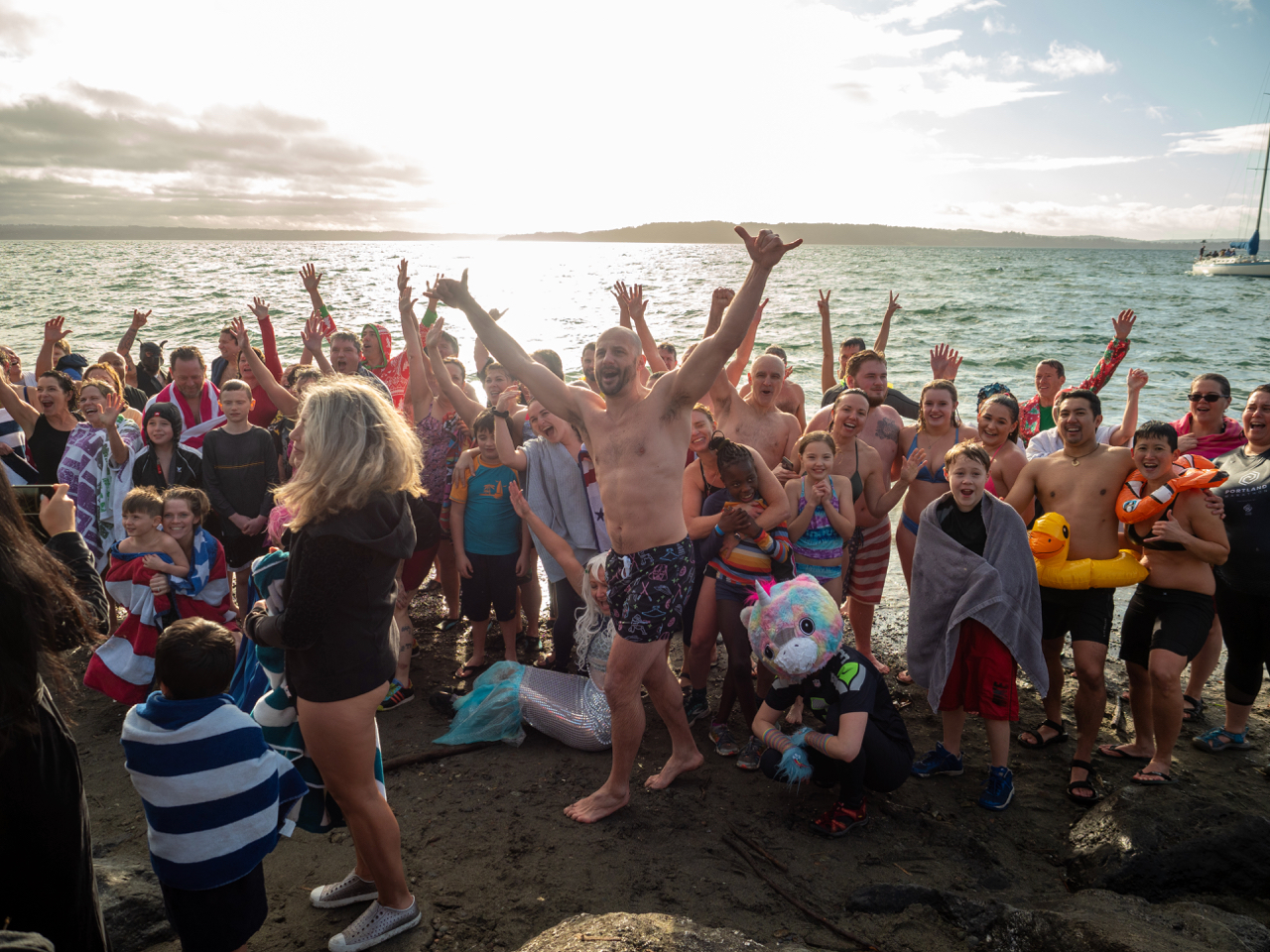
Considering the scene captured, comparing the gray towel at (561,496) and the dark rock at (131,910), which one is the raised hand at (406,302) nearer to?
the gray towel at (561,496)

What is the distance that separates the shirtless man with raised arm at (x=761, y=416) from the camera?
5621 millimetres

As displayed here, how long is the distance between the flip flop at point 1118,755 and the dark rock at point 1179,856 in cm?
87

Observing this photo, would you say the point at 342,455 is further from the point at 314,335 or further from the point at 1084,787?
the point at 314,335

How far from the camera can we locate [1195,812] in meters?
3.54

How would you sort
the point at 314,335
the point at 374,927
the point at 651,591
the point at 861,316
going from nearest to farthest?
the point at 374,927 → the point at 651,591 → the point at 314,335 → the point at 861,316

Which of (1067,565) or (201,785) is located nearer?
(201,785)

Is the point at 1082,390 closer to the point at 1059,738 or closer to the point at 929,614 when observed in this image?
the point at 929,614

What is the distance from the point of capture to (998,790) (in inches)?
155

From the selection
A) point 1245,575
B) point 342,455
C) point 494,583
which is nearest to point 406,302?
point 494,583

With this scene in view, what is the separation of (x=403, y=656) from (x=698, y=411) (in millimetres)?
2599

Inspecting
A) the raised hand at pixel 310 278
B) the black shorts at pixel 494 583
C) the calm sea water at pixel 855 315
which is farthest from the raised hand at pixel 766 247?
the calm sea water at pixel 855 315

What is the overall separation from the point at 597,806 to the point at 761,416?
319cm

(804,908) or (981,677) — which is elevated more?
(981,677)

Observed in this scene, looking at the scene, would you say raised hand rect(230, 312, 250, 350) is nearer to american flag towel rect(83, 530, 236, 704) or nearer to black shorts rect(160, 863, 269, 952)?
american flag towel rect(83, 530, 236, 704)
